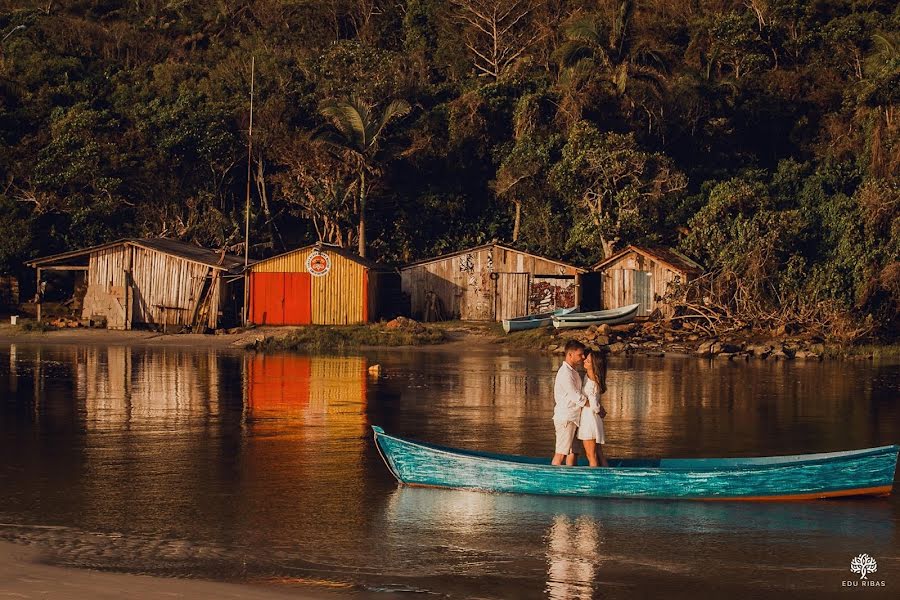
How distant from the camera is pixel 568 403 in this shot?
14.1 m

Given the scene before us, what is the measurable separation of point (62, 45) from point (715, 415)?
155 ft

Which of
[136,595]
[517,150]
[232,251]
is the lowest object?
[136,595]

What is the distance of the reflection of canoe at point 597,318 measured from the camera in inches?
1580

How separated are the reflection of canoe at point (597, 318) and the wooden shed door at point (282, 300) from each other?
8.94 m

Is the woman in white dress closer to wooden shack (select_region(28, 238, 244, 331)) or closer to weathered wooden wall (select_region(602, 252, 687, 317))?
weathered wooden wall (select_region(602, 252, 687, 317))

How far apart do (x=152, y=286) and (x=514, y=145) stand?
1687 cm

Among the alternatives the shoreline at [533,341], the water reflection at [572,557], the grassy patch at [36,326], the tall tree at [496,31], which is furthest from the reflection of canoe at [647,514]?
the tall tree at [496,31]

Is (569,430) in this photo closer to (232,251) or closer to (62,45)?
(232,251)

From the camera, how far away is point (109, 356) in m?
34.9

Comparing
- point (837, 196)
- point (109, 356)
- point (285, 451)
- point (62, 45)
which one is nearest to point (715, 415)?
point (285, 451)

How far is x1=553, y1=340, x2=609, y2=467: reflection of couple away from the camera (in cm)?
1409

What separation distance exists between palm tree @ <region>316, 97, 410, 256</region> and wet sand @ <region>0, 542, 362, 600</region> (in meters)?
37.7
